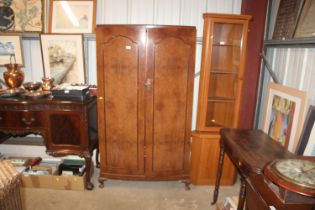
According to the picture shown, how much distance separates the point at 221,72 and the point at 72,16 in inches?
69.1

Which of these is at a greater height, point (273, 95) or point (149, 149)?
point (273, 95)

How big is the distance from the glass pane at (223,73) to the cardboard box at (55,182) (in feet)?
4.93

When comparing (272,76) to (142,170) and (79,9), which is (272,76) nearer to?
(142,170)

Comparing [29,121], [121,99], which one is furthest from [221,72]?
[29,121]

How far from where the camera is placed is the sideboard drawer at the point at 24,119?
2.27 meters

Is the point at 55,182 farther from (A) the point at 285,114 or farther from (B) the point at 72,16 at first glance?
(A) the point at 285,114

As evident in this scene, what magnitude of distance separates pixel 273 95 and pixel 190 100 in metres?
0.78

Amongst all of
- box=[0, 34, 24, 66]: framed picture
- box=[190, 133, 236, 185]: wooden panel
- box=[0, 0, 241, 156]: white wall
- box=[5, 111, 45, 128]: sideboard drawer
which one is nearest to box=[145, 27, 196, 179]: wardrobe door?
box=[190, 133, 236, 185]: wooden panel

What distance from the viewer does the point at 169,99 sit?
2297 mm

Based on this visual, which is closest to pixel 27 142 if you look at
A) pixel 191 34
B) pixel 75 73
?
pixel 75 73

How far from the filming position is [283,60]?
2205 mm

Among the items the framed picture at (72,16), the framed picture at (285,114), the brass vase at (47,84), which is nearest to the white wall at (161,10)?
the framed picture at (72,16)

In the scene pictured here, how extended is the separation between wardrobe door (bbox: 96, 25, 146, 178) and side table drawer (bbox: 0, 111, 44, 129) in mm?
588

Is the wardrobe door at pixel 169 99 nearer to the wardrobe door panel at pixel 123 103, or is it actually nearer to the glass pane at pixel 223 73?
the wardrobe door panel at pixel 123 103
